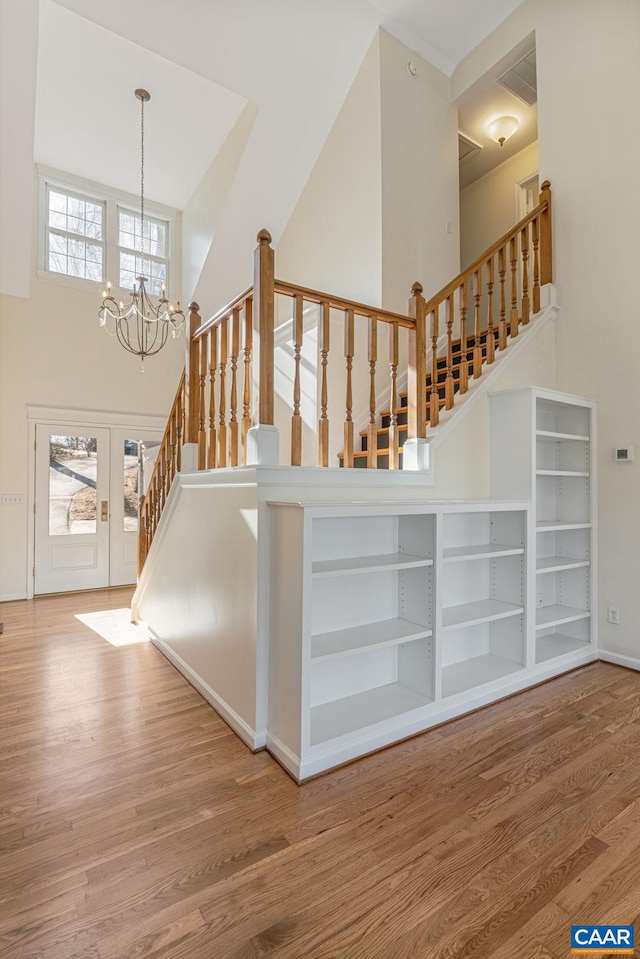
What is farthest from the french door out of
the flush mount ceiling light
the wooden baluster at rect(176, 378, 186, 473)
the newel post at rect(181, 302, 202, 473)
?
the flush mount ceiling light

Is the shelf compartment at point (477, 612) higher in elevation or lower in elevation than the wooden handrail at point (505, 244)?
lower

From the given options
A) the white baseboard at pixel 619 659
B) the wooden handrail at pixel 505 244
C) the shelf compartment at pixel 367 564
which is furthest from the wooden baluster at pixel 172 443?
the white baseboard at pixel 619 659

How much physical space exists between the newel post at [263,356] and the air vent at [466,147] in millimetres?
4472

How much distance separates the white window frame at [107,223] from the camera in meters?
5.62

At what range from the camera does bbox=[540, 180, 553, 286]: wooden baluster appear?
3760 millimetres

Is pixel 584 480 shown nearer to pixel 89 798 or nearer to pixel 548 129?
pixel 548 129

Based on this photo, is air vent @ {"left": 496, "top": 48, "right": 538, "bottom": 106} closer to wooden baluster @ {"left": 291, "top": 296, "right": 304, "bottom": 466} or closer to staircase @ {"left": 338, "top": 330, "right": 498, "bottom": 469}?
staircase @ {"left": 338, "top": 330, "right": 498, "bottom": 469}

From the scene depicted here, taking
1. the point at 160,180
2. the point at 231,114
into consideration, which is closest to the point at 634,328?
the point at 231,114

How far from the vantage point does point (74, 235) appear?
5.86 metres

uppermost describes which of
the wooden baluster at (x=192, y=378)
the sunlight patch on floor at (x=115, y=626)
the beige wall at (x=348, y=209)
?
the beige wall at (x=348, y=209)

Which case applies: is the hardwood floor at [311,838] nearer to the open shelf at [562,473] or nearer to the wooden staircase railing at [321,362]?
the open shelf at [562,473]

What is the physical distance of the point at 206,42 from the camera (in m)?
4.08

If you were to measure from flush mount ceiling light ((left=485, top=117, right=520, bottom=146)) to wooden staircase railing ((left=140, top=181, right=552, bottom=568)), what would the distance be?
2.00 meters

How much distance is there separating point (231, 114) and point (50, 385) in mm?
3587
